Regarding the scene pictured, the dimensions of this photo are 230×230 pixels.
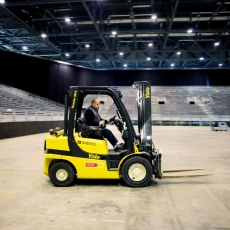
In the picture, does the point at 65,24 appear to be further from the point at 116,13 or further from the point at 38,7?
the point at 116,13

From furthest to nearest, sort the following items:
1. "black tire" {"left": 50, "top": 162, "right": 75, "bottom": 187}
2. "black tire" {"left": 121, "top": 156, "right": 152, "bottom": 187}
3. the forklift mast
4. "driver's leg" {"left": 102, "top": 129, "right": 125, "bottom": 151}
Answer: the forklift mast, "driver's leg" {"left": 102, "top": 129, "right": 125, "bottom": 151}, "black tire" {"left": 50, "top": 162, "right": 75, "bottom": 187}, "black tire" {"left": 121, "top": 156, "right": 152, "bottom": 187}

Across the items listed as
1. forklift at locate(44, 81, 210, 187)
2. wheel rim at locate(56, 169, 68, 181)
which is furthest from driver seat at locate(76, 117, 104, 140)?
wheel rim at locate(56, 169, 68, 181)

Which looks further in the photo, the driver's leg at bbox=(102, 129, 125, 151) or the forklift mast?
the forklift mast

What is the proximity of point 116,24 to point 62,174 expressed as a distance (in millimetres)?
20788

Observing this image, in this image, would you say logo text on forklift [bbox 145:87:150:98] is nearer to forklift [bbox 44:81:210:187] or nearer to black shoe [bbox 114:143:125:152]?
forklift [bbox 44:81:210:187]

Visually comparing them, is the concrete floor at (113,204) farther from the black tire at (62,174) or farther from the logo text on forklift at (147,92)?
the logo text on forklift at (147,92)

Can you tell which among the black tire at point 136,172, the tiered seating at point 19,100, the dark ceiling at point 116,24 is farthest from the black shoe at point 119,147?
the tiered seating at point 19,100

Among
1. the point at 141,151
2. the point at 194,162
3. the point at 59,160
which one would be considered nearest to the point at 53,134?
the point at 59,160

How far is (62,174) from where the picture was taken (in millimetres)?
4762

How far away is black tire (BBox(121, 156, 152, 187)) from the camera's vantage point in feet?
15.1

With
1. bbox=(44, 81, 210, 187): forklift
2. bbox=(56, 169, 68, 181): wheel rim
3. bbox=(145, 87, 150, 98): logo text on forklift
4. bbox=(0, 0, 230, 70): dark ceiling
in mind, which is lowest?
bbox=(56, 169, 68, 181): wheel rim

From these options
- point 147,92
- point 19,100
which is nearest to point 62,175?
point 147,92

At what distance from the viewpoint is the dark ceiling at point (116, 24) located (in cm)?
1848

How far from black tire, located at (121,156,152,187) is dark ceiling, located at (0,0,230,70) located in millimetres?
14282
